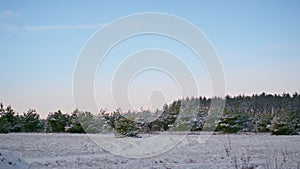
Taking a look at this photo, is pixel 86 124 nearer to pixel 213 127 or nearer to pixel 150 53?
pixel 213 127

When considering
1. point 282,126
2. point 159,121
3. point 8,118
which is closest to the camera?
point 282,126

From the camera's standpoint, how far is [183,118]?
51938 mm

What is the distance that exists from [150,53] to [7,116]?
30.9 m

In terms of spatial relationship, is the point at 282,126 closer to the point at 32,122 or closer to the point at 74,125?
the point at 74,125

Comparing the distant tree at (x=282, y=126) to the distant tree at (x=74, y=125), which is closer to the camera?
the distant tree at (x=282, y=126)

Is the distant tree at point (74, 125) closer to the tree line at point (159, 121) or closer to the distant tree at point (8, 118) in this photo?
the tree line at point (159, 121)

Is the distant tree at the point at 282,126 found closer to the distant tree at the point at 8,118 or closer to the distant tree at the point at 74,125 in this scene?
the distant tree at the point at 74,125

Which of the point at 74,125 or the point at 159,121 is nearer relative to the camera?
the point at 74,125

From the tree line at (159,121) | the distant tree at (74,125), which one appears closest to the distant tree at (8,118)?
the tree line at (159,121)

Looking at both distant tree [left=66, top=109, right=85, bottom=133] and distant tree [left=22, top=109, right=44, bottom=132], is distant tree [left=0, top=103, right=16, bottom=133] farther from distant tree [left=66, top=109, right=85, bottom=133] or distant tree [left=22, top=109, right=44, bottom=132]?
distant tree [left=66, top=109, right=85, bottom=133]

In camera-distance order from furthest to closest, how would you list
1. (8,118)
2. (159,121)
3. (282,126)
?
(159,121) → (8,118) → (282,126)

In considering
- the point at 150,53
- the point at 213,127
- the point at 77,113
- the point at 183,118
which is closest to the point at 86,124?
the point at 77,113

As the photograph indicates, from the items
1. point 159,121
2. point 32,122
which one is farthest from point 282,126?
point 32,122

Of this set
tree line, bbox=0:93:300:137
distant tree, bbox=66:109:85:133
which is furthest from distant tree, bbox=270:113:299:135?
distant tree, bbox=66:109:85:133
